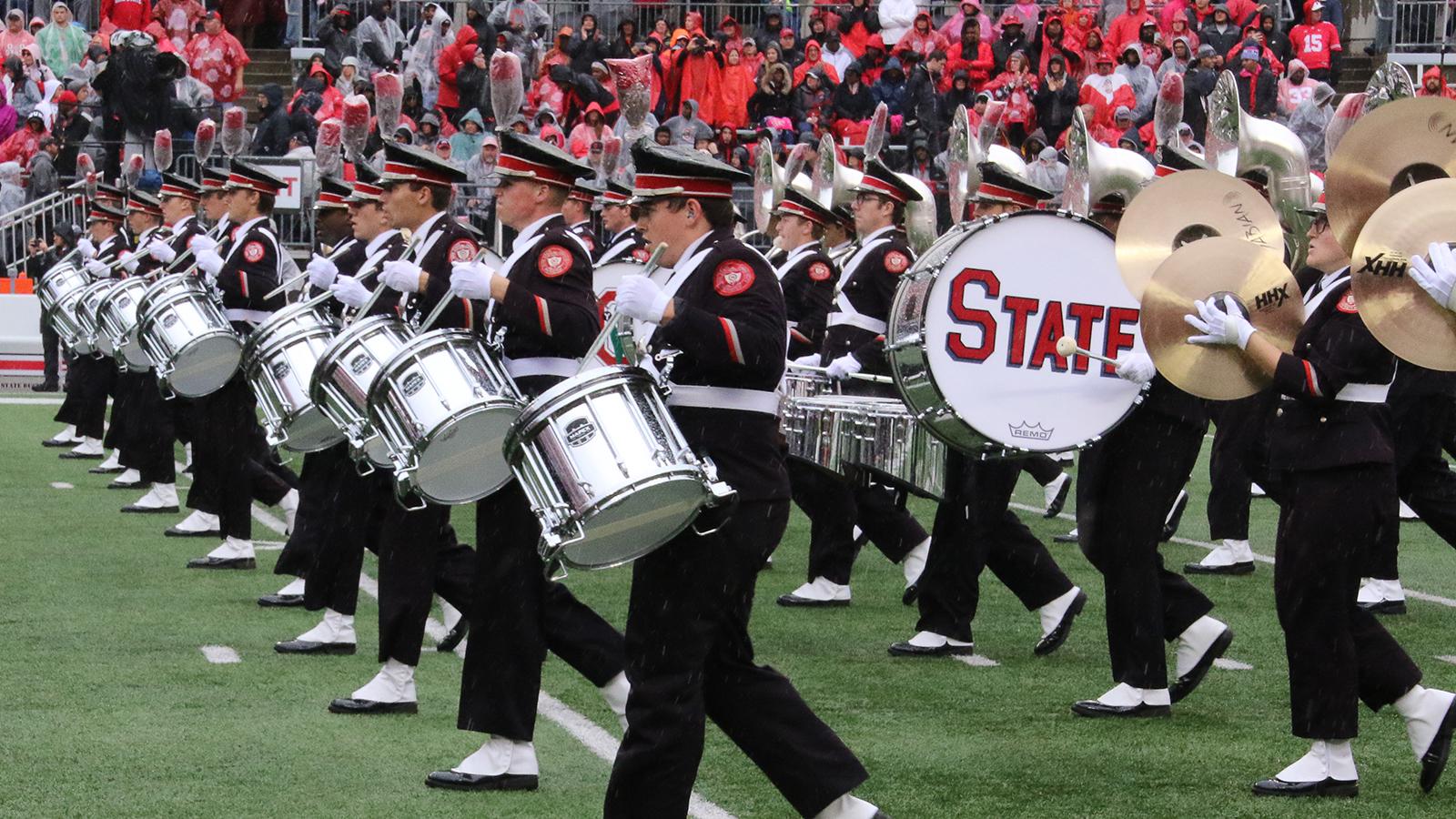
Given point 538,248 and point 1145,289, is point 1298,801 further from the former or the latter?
point 538,248

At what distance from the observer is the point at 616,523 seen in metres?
4.52

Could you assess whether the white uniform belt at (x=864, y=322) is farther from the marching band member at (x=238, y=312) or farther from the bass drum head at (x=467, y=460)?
the bass drum head at (x=467, y=460)

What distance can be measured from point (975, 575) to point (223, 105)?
16293mm

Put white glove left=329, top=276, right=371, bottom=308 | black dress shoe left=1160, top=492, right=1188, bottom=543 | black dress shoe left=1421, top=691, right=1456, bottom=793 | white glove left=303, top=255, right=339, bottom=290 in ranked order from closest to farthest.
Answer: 1. black dress shoe left=1421, top=691, right=1456, bottom=793
2. white glove left=329, top=276, right=371, bottom=308
3. white glove left=303, top=255, right=339, bottom=290
4. black dress shoe left=1160, top=492, right=1188, bottom=543

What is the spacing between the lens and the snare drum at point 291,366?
7.33 metres

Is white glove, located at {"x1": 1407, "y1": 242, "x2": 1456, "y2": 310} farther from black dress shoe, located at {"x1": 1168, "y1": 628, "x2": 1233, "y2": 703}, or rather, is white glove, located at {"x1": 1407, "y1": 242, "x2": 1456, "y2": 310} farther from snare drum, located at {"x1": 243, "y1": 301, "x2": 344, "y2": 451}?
snare drum, located at {"x1": 243, "y1": 301, "x2": 344, "y2": 451}

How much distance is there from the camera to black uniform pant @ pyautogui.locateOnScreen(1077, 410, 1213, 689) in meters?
6.42

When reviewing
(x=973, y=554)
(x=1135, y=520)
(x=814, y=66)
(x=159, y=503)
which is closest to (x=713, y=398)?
(x=1135, y=520)

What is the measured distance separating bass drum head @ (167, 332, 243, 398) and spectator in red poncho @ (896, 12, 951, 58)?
14.2 m

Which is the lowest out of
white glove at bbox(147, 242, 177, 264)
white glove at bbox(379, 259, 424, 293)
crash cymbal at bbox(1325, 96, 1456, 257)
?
white glove at bbox(147, 242, 177, 264)

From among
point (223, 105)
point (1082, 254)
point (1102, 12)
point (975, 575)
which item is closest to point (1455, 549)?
point (975, 575)

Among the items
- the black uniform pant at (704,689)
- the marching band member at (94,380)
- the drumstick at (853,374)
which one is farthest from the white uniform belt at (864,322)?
the marching band member at (94,380)

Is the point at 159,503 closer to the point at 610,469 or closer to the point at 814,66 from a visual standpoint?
the point at 610,469

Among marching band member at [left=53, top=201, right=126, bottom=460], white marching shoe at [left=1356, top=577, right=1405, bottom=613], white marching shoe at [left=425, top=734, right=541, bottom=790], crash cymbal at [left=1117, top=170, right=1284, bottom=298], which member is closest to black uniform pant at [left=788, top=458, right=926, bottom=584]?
white marching shoe at [left=1356, top=577, right=1405, bottom=613]
